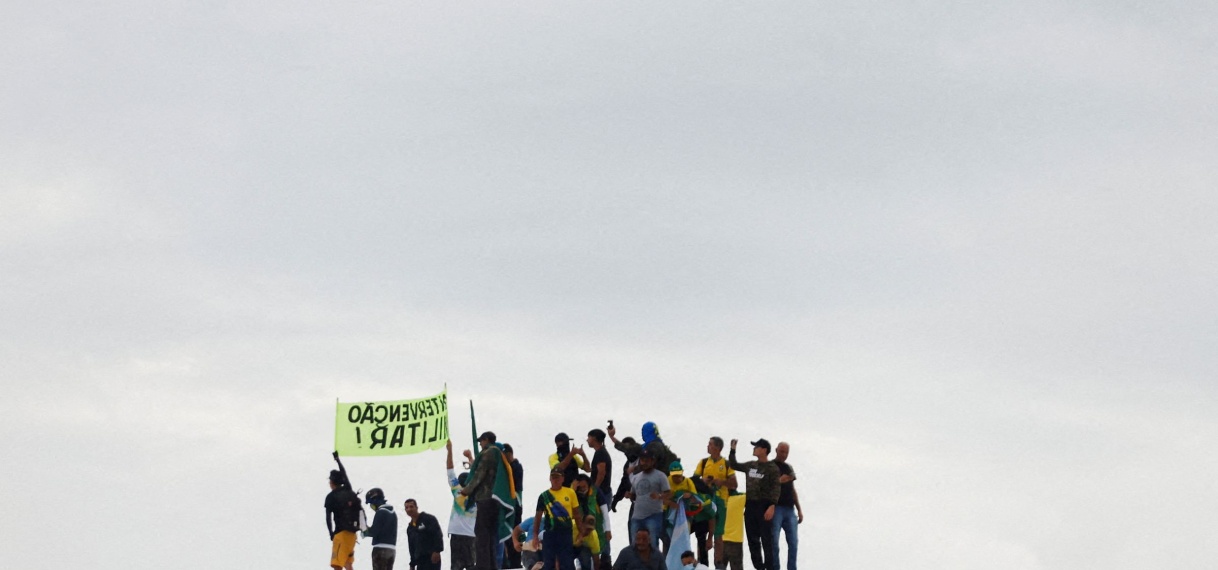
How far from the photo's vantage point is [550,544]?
79.3 feet

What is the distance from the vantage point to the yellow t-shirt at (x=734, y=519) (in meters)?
26.1

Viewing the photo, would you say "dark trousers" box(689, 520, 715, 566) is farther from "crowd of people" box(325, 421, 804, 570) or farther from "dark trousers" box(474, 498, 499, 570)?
"dark trousers" box(474, 498, 499, 570)

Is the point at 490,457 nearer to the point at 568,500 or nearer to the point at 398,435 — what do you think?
the point at 568,500

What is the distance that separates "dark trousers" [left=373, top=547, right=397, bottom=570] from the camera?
88.1 ft

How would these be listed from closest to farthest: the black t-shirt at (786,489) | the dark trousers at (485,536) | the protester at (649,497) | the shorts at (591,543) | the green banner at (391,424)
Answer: the shorts at (591,543), the dark trousers at (485,536), the protester at (649,497), the black t-shirt at (786,489), the green banner at (391,424)

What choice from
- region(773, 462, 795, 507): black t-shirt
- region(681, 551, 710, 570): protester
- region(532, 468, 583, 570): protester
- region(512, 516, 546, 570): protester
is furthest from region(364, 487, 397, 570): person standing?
region(773, 462, 795, 507): black t-shirt

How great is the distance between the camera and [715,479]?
26.0m

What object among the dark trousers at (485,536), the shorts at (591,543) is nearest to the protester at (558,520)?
the shorts at (591,543)

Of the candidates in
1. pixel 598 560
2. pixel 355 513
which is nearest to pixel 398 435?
pixel 355 513

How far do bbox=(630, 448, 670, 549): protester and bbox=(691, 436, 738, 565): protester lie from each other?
3.82 feet

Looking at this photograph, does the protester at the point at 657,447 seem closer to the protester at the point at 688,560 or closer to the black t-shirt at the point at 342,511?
the protester at the point at 688,560

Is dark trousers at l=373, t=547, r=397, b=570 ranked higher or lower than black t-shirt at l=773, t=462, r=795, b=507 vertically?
lower

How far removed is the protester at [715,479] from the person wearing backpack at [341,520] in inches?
210

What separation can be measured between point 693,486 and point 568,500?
8.04 ft
